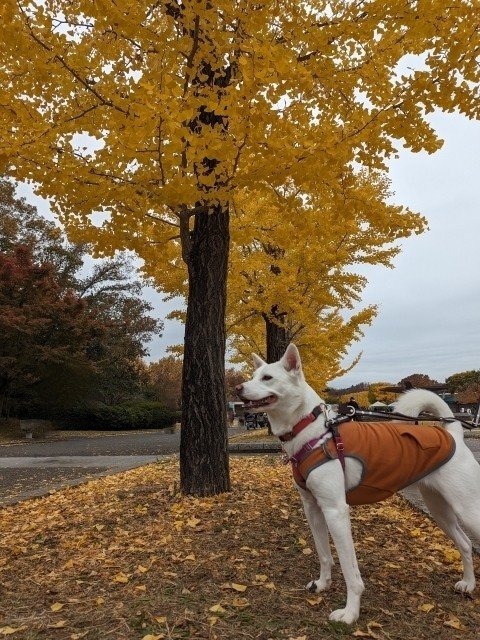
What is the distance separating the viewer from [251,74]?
147 inches

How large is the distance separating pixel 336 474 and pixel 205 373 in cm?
277

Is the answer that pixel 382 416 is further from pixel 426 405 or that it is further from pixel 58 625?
pixel 58 625

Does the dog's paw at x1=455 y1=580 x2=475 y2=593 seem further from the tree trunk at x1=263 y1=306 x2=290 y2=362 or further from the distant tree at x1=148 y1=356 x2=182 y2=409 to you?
the distant tree at x1=148 y1=356 x2=182 y2=409

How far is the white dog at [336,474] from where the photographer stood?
276 cm

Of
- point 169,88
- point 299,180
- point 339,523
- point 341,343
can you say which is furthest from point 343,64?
point 341,343

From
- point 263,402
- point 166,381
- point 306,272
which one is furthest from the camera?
point 166,381

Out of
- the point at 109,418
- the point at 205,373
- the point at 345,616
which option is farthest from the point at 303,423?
the point at 109,418

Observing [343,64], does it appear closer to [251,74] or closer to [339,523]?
[251,74]

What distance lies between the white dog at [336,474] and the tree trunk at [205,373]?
233 cm

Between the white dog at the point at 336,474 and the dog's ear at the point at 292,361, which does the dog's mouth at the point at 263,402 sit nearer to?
the white dog at the point at 336,474

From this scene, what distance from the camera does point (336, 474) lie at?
284cm

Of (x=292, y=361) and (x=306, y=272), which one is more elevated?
(x=306, y=272)

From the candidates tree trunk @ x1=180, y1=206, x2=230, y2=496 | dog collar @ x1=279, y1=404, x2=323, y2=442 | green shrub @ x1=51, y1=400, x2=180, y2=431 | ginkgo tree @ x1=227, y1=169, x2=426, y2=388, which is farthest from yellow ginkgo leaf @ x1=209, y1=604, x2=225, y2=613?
green shrub @ x1=51, y1=400, x2=180, y2=431

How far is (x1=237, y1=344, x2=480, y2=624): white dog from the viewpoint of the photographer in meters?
2.76
